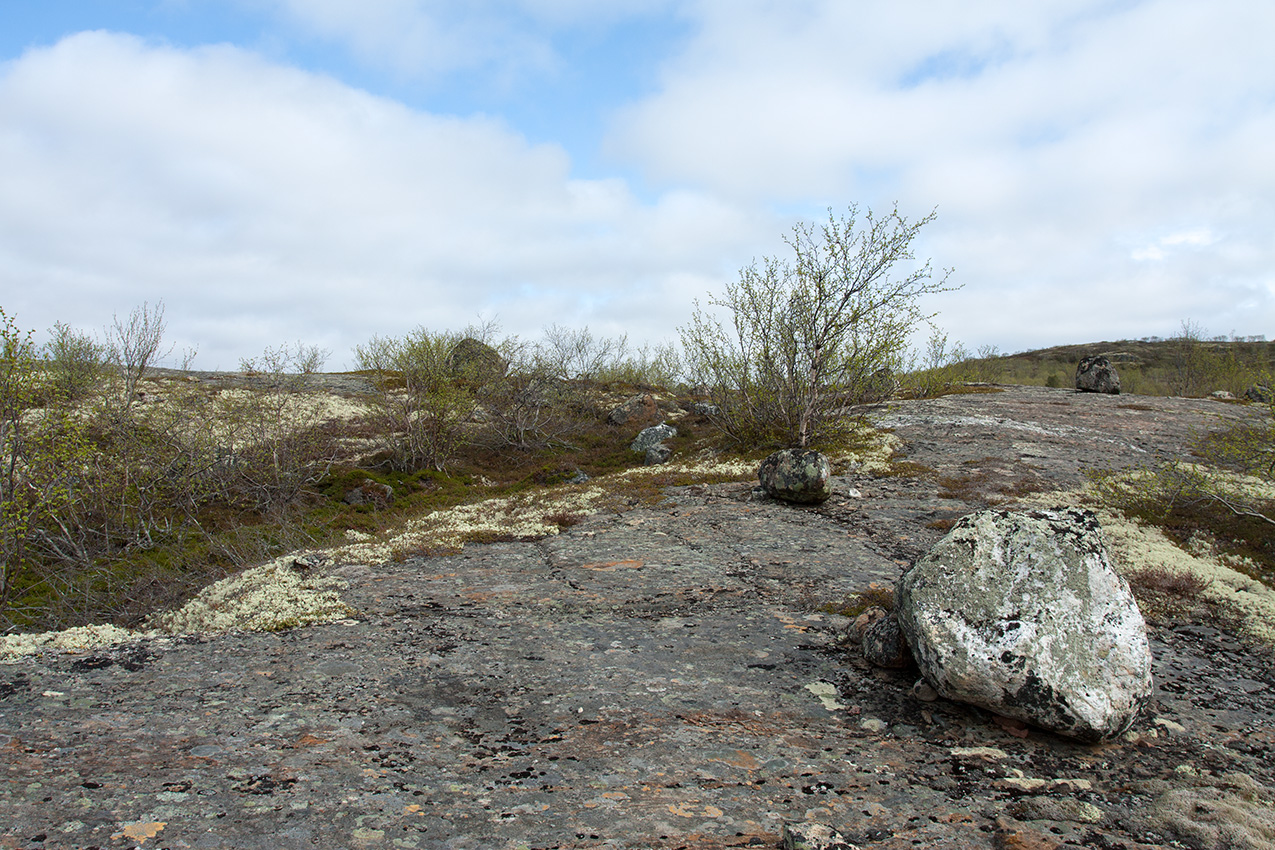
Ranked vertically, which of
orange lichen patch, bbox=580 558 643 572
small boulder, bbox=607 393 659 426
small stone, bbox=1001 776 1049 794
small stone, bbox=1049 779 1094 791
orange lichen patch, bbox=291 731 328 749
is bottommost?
small stone, bbox=1049 779 1094 791

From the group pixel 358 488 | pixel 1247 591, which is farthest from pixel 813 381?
pixel 358 488

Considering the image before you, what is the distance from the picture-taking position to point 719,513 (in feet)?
45.5

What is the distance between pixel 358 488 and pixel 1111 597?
71.1 ft

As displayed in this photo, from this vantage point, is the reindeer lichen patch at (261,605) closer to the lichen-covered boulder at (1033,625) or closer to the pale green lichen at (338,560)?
the pale green lichen at (338,560)

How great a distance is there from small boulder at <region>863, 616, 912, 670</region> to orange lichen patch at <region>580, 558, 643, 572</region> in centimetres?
448

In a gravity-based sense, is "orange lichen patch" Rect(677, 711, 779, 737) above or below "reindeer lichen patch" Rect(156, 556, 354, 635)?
below

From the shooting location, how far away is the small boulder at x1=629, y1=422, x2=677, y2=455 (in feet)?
92.1

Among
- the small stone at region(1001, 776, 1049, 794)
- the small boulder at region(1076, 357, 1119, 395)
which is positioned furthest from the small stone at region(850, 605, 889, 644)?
the small boulder at region(1076, 357, 1119, 395)

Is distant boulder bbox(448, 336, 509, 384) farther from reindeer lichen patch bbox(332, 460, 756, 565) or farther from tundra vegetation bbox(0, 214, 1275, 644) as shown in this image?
reindeer lichen patch bbox(332, 460, 756, 565)

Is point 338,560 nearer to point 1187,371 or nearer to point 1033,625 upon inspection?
point 1033,625

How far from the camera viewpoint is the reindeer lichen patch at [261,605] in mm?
7938

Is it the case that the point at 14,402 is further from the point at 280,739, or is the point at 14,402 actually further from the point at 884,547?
the point at 884,547

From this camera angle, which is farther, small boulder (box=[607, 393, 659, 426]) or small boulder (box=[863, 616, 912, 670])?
small boulder (box=[607, 393, 659, 426])

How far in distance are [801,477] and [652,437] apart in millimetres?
14473
